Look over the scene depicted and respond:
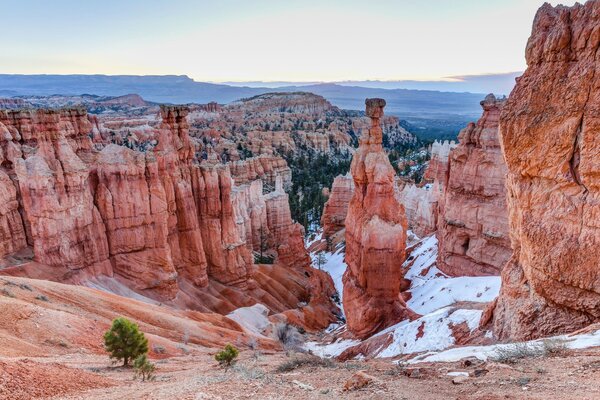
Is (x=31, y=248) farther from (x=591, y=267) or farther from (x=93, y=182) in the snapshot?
(x=591, y=267)

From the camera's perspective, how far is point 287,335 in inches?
987

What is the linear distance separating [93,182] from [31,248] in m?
4.91

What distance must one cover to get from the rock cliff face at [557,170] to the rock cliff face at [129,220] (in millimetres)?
20754

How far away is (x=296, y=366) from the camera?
10.6m

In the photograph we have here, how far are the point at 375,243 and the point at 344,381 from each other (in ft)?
55.4

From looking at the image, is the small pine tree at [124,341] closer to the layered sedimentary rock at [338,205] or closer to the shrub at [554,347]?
the shrub at [554,347]

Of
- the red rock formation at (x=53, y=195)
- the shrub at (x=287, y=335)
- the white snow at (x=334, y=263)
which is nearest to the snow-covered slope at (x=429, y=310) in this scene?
the shrub at (x=287, y=335)

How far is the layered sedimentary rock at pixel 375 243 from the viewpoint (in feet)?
81.3

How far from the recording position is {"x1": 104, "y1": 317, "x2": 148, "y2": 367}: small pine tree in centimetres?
1182

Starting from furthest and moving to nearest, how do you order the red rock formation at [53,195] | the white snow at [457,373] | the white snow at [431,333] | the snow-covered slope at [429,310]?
the red rock formation at [53,195] → the snow-covered slope at [429,310] → the white snow at [431,333] → the white snow at [457,373]

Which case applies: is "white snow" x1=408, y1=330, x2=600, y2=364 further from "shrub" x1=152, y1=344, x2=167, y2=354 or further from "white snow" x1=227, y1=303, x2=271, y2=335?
"white snow" x1=227, y1=303, x2=271, y2=335

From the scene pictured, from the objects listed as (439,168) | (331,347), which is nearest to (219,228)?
(331,347)

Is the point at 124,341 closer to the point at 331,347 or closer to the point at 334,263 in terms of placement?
the point at 331,347

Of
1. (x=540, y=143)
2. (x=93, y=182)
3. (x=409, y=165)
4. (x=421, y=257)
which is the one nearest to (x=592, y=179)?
(x=540, y=143)
